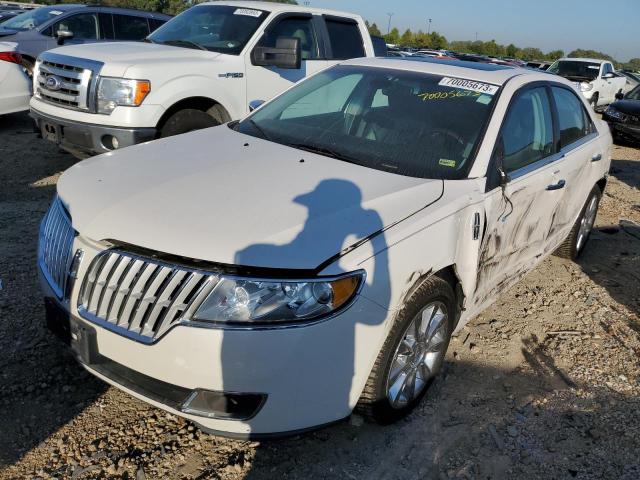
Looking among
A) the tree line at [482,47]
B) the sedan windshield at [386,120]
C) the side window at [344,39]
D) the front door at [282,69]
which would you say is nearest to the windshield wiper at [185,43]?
the front door at [282,69]

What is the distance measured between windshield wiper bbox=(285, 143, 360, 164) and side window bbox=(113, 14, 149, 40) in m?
7.11

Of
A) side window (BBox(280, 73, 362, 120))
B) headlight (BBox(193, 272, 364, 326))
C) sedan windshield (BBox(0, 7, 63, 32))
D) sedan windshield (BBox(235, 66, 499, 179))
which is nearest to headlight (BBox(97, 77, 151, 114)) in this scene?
sedan windshield (BBox(235, 66, 499, 179))

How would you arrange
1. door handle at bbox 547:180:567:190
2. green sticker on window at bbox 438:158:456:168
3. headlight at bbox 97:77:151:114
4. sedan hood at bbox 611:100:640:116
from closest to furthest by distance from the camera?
1. green sticker on window at bbox 438:158:456:168
2. door handle at bbox 547:180:567:190
3. headlight at bbox 97:77:151:114
4. sedan hood at bbox 611:100:640:116

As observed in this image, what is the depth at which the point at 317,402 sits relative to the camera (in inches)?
90.2

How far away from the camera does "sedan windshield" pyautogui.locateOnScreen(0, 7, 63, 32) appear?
9.11 m

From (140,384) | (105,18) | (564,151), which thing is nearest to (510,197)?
(564,151)

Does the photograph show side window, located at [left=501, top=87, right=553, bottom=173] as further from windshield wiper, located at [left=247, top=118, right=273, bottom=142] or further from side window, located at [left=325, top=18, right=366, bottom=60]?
side window, located at [left=325, top=18, right=366, bottom=60]

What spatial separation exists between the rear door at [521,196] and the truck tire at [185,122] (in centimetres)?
323

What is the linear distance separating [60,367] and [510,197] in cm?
264

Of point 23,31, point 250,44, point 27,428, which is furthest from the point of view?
point 23,31

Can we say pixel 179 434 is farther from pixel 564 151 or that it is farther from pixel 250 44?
pixel 250 44

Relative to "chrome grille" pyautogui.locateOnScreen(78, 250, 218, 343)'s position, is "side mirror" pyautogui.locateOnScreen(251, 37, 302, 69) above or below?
above

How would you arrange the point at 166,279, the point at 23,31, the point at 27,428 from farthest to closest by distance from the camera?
the point at 23,31 → the point at 27,428 → the point at 166,279

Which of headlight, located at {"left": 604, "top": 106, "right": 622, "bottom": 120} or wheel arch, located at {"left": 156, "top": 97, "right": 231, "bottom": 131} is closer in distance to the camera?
wheel arch, located at {"left": 156, "top": 97, "right": 231, "bottom": 131}
